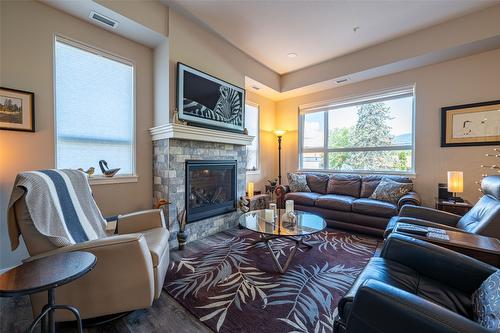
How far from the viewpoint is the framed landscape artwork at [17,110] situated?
6.43 ft

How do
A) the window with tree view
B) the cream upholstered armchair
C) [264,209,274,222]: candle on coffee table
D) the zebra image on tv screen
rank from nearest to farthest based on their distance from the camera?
the cream upholstered armchair, [264,209,274,222]: candle on coffee table, the zebra image on tv screen, the window with tree view

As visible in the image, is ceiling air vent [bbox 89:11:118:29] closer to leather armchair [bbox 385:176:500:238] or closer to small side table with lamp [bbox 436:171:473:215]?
leather armchair [bbox 385:176:500:238]

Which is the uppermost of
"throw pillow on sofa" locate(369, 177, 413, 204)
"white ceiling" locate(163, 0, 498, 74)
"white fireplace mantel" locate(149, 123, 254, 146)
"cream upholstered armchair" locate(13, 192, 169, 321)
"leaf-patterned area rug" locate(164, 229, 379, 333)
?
"white ceiling" locate(163, 0, 498, 74)

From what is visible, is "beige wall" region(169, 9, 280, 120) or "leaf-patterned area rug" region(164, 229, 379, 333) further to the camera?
"beige wall" region(169, 9, 280, 120)

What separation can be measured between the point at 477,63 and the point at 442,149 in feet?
4.28

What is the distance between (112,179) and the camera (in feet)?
8.73

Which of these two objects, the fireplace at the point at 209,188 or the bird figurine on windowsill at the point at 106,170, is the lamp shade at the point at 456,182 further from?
the bird figurine on windowsill at the point at 106,170

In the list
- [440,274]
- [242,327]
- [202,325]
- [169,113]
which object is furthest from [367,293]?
[169,113]

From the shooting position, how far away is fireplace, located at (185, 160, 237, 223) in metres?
3.08

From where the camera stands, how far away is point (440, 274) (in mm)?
1319

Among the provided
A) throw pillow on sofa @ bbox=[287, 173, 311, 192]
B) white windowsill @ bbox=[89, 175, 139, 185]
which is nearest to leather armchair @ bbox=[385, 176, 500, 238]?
throw pillow on sofa @ bbox=[287, 173, 311, 192]

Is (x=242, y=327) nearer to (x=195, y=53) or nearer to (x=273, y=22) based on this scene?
(x=195, y=53)

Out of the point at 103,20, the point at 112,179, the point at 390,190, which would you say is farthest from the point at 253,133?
the point at 103,20

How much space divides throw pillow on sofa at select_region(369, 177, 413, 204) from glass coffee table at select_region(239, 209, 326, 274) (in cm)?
146
